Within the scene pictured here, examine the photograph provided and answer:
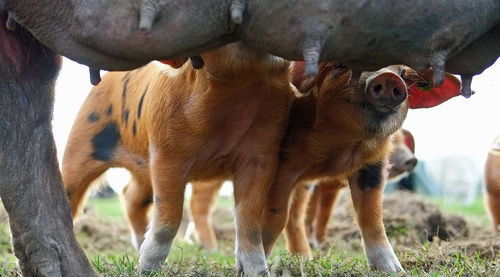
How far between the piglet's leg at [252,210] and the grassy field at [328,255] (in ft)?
0.37

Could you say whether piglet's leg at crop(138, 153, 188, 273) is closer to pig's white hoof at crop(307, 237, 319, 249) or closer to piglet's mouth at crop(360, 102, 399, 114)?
piglet's mouth at crop(360, 102, 399, 114)

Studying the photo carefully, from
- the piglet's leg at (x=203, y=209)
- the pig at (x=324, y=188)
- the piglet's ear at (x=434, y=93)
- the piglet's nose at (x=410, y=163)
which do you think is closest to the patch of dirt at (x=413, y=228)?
the pig at (x=324, y=188)

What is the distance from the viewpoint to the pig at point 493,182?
22.0 feet

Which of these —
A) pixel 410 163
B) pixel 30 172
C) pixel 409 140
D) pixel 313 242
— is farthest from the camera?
pixel 313 242

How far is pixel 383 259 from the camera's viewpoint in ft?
17.9

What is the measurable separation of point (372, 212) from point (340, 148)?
0.48m

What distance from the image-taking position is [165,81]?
5.45 meters

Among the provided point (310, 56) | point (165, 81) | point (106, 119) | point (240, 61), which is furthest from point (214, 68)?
point (106, 119)

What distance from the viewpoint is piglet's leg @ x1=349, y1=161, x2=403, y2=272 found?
18.0 ft

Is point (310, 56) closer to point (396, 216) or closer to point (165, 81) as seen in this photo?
point (165, 81)

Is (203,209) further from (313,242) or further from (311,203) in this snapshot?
(313,242)

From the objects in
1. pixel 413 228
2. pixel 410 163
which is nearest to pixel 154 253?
pixel 410 163

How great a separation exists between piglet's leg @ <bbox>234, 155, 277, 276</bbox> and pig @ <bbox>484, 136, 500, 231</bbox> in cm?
224

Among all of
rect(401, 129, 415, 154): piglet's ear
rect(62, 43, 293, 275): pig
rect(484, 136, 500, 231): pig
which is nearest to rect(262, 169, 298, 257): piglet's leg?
rect(62, 43, 293, 275): pig
